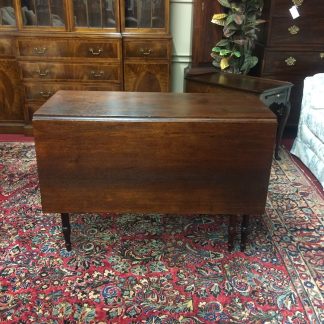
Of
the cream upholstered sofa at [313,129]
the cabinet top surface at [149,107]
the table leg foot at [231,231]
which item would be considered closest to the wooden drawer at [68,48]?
the cabinet top surface at [149,107]

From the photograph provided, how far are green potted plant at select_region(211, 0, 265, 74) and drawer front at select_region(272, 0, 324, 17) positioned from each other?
0.13m

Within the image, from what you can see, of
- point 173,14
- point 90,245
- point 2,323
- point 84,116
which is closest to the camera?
point 2,323

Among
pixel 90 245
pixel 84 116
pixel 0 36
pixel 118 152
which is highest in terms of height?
pixel 0 36

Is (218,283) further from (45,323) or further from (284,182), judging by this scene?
(284,182)

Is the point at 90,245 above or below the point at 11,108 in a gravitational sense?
below

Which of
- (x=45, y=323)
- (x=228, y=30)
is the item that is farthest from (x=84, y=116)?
(x=228, y=30)

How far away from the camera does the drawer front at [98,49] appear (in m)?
3.09

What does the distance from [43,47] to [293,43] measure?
2.10 metres

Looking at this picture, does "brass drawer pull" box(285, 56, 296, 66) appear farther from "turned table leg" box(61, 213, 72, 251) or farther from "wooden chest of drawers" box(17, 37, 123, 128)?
"turned table leg" box(61, 213, 72, 251)

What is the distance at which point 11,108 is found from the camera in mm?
3457

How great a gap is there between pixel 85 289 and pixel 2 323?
1.15 ft

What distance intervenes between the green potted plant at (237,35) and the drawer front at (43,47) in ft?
4.24

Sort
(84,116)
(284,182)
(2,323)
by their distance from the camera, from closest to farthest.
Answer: (2,323)
(84,116)
(284,182)

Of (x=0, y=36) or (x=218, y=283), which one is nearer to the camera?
(x=218, y=283)
